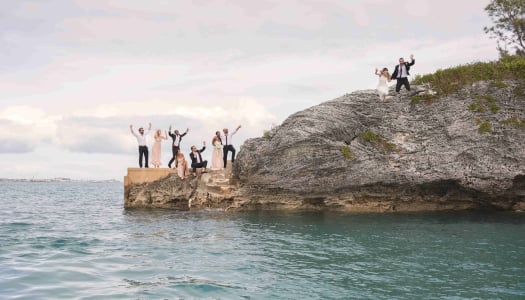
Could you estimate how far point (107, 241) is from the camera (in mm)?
19281

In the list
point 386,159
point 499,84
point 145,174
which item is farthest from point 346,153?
point 145,174

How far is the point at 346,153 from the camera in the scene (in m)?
26.5

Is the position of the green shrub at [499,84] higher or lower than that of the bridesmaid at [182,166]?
higher

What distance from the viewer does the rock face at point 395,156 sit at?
25609mm

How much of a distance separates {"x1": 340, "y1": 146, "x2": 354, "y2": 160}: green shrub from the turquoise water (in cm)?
320

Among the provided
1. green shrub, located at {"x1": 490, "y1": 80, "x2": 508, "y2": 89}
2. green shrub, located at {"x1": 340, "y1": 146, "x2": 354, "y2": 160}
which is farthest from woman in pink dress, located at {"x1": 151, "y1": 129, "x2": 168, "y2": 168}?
green shrub, located at {"x1": 490, "y1": 80, "x2": 508, "y2": 89}

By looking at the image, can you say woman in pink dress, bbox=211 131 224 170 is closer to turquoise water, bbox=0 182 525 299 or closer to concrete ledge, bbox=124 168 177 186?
concrete ledge, bbox=124 168 177 186

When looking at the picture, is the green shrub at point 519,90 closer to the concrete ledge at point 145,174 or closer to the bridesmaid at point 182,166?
the bridesmaid at point 182,166

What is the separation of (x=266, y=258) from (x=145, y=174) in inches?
677

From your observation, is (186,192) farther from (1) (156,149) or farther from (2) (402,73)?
(2) (402,73)

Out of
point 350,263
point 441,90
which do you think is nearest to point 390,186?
point 441,90

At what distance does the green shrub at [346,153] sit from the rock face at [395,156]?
0.05 metres

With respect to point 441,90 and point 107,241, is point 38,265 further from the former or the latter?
point 441,90

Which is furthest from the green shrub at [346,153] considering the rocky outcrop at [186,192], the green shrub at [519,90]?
the green shrub at [519,90]
